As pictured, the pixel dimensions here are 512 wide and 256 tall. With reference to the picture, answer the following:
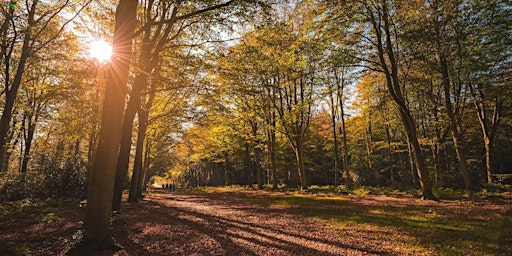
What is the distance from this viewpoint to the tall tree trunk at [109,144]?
18.7ft

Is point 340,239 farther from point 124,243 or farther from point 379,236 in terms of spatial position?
point 124,243

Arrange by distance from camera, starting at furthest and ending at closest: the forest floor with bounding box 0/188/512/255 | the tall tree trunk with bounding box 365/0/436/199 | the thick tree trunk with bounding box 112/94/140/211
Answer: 1. the tall tree trunk with bounding box 365/0/436/199
2. the thick tree trunk with bounding box 112/94/140/211
3. the forest floor with bounding box 0/188/512/255

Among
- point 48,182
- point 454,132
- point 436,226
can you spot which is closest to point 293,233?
point 436,226

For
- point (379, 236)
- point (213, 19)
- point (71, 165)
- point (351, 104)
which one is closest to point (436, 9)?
point (351, 104)

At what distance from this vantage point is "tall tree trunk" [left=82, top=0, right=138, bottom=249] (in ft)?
18.7

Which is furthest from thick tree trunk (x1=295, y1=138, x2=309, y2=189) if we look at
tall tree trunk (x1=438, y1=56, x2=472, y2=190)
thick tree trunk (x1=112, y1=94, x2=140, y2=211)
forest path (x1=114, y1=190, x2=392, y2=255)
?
thick tree trunk (x1=112, y1=94, x2=140, y2=211)

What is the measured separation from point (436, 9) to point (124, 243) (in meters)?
21.3

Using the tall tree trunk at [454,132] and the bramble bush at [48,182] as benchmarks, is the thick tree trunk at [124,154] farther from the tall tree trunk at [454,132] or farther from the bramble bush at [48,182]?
the tall tree trunk at [454,132]

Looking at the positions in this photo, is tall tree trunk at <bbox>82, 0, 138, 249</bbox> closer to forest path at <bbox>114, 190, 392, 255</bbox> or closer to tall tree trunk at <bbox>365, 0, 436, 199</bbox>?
forest path at <bbox>114, 190, 392, 255</bbox>

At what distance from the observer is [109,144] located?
6.04 meters

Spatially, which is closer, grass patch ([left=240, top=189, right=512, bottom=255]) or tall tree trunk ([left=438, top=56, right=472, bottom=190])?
grass patch ([left=240, top=189, right=512, bottom=255])

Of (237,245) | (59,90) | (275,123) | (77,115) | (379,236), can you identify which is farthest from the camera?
(275,123)

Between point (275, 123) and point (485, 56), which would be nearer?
point (485, 56)

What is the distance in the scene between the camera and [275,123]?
25.9 metres
